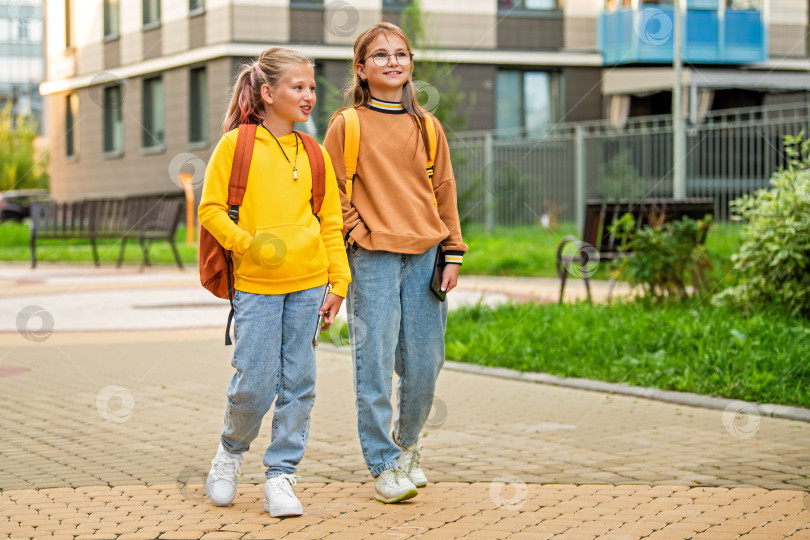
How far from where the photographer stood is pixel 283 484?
13.3 feet

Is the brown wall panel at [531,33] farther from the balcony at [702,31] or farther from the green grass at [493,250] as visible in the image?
the green grass at [493,250]

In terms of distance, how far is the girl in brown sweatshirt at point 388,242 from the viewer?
13.8ft

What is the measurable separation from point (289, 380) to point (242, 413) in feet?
0.70

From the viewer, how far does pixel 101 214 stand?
747 inches

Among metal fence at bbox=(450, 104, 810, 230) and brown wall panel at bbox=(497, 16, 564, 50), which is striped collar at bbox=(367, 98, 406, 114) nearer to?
metal fence at bbox=(450, 104, 810, 230)

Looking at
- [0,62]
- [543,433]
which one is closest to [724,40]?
[543,433]

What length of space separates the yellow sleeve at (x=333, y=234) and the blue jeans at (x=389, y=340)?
118 mm

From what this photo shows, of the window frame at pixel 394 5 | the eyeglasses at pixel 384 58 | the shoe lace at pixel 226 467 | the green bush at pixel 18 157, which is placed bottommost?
the shoe lace at pixel 226 467

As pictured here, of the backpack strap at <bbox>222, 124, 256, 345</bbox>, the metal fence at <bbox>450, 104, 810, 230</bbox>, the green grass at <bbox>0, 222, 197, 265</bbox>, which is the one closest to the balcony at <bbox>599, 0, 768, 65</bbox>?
the metal fence at <bbox>450, 104, 810, 230</bbox>

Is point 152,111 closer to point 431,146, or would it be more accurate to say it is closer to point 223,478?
Result: point 431,146

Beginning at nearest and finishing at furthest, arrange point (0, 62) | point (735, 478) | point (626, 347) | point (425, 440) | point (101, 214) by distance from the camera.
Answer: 1. point (735, 478)
2. point (425, 440)
3. point (626, 347)
4. point (101, 214)
5. point (0, 62)

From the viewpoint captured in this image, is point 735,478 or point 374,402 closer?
point 374,402

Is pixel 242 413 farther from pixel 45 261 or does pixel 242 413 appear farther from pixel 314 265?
pixel 45 261

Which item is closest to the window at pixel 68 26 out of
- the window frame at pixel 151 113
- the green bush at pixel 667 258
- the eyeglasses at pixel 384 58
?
the window frame at pixel 151 113
